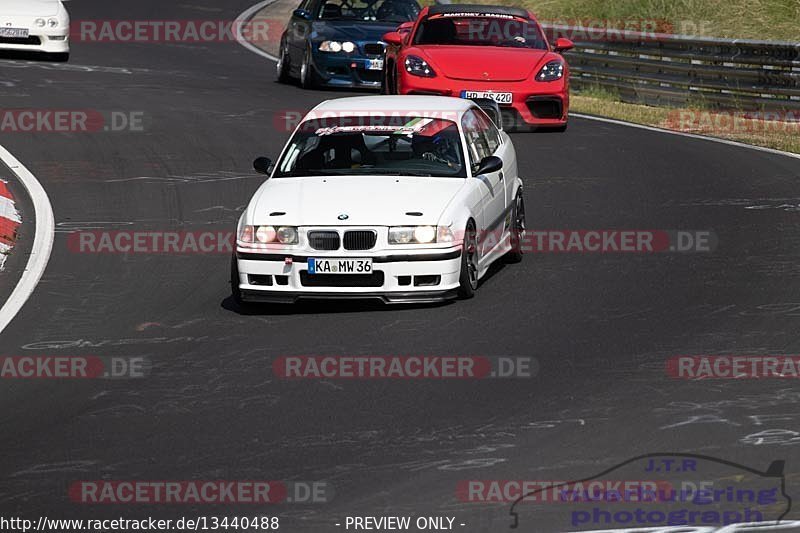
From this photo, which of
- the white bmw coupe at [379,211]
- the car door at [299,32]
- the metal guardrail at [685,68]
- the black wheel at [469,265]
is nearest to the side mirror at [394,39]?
the car door at [299,32]

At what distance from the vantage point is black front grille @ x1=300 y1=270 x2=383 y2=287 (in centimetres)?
1152

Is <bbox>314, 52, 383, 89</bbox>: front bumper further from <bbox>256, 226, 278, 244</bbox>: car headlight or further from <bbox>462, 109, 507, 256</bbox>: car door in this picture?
<bbox>256, 226, 278, 244</bbox>: car headlight

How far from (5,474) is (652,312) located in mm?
5081

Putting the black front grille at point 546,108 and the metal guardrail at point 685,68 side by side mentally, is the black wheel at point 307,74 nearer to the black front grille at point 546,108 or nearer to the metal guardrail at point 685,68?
the metal guardrail at point 685,68

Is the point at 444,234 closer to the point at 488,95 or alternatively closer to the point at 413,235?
the point at 413,235

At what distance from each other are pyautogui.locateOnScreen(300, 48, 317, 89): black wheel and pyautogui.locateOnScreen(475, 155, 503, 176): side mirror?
12544 mm

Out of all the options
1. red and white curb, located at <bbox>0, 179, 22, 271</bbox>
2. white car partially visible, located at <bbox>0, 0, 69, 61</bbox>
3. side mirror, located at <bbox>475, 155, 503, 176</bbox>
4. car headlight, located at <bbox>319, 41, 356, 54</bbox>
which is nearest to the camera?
side mirror, located at <bbox>475, 155, 503, 176</bbox>

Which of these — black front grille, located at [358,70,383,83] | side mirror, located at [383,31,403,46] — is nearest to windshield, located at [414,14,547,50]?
side mirror, located at [383,31,403,46]

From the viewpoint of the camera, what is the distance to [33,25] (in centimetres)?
2659

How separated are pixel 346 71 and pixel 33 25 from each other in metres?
5.45

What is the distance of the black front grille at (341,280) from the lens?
11516 millimetres

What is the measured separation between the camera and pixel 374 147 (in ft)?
42.2

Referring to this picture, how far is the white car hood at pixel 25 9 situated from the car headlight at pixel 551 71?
943cm

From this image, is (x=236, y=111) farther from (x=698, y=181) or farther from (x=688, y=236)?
(x=688, y=236)
